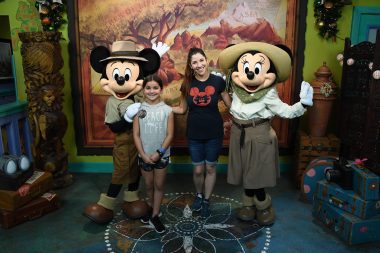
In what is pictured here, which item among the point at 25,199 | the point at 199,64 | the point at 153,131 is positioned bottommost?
the point at 25,199

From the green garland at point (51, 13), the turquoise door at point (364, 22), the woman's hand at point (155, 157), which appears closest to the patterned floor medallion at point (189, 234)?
the woman's hand at point (155, 157)

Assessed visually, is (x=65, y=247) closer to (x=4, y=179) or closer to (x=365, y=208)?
(x=4, y=179)

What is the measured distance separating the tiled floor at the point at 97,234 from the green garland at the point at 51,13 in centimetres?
180

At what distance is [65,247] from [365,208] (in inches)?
87.9

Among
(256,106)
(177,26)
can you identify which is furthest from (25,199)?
(177,26)

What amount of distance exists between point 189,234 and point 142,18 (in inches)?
91.9

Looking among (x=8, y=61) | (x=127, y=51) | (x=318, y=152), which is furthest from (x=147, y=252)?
(x=8, y=61)

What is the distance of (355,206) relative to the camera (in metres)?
2.46

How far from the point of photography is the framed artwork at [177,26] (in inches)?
140

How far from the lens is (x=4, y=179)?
2.70 metres

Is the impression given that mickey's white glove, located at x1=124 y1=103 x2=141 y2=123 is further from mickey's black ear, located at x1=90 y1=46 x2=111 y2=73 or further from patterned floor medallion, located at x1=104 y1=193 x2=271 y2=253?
→ patterned floor medallion, located at x1=104 y1=193 x2=271 y2=253

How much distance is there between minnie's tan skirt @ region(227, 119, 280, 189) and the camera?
254 centimetres

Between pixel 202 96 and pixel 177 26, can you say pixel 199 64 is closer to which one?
pixel 202 96

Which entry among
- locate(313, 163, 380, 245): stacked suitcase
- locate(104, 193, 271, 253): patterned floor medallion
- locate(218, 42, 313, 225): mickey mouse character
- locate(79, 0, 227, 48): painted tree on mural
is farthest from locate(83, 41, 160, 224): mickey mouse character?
locate(313, 163, 380, 245): stacked suitcase
